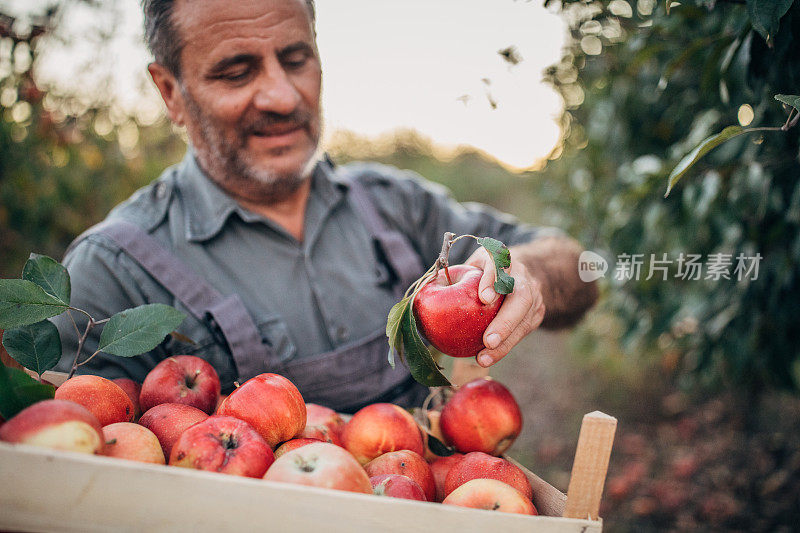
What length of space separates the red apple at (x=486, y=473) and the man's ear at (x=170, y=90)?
145 cm

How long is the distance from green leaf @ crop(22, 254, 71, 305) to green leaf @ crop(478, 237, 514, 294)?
2.82ft

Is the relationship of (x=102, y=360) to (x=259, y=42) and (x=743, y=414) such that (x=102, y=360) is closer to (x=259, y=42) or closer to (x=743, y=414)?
(x=259, y=42)

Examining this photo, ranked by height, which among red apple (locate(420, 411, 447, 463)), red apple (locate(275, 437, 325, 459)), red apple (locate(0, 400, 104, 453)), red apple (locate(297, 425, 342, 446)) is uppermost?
red apple (locate(0, 400, 104, 453))

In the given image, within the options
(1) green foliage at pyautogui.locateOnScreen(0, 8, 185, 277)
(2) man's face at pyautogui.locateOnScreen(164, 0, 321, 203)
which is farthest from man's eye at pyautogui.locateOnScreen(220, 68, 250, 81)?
(1) green foliage at pyautogui.locateOnScreen(0, 8, 185, 277)

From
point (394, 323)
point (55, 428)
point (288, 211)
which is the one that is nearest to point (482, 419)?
point (394, 323)

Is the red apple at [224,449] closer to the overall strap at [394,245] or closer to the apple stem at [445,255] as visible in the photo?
the apple stem at [445,255]

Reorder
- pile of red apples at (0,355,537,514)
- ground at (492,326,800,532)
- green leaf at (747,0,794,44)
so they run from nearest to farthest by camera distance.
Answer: pile of red apples at (0,355,537,514) < green leaf at (747,0,794,44) < ground at (492,326,800,532)

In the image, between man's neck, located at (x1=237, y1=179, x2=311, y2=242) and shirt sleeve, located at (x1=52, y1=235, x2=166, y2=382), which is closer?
shirt sleeve, located at (x1=52, y1=235, x2=166, y2=382)

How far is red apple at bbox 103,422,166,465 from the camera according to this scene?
0.90 meters

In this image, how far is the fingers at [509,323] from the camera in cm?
112

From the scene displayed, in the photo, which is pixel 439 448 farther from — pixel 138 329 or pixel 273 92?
pixel 273 92

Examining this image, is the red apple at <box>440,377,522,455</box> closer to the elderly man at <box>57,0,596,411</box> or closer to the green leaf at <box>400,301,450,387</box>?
the green leaf at <box>400,301,450,387</box>

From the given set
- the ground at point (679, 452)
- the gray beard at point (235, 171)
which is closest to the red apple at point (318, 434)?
the gray beard at point (235, 171)

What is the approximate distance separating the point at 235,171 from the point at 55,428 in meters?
1.21
